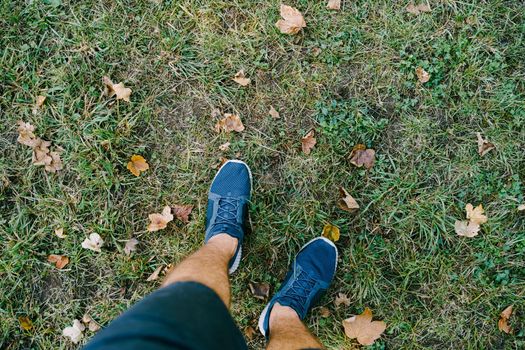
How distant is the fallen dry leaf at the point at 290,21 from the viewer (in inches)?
122

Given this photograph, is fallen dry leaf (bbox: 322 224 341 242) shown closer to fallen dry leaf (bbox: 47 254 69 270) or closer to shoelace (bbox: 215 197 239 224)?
shoelace (bbox: 215 197 239 224)

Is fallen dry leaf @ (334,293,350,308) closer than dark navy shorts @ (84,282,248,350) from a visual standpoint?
No

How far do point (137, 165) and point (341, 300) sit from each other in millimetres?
1646

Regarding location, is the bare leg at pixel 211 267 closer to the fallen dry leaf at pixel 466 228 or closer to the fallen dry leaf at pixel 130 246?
the fallen dry leaf at pixel 130 246

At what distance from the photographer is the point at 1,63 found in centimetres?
314

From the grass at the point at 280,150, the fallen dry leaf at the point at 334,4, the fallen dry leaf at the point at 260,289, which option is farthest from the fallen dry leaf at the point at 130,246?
the fallen dry leaf at the point at 334,4

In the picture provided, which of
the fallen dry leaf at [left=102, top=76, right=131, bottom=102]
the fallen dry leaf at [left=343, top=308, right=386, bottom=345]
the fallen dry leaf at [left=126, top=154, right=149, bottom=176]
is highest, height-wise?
the fallen dry leaf at [left=102, top=76, right=131, bottom=102]

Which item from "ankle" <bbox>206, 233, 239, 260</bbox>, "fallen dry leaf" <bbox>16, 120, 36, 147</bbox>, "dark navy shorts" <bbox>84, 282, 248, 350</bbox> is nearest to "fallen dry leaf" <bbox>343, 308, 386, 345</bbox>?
"ankle" <bbox>206, 233, 239, 260</bbox>

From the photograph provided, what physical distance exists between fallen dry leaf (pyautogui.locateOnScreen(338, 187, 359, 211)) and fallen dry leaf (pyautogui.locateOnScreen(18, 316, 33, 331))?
222cm

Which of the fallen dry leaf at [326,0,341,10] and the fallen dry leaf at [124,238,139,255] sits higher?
the fallen dry leaf at [326,0,341,10]

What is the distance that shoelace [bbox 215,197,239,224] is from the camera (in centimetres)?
303

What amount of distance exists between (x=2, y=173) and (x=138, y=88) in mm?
1089

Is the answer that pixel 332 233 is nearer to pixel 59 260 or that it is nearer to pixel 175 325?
pixel 175 325

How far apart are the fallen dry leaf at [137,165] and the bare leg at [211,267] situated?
0.68m
